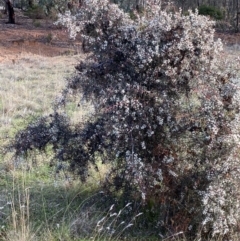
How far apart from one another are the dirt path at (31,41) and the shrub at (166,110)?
15914 millimetres

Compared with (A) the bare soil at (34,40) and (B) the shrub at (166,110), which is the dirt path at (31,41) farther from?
(B) the shrub at (166,110)

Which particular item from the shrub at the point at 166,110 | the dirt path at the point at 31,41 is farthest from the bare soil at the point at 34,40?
the shrub at the point at 166,110

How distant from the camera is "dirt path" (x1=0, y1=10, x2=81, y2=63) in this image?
2328cm

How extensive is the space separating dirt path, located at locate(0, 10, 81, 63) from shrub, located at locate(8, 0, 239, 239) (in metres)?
15.9

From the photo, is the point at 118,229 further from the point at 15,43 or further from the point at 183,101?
the point at 15,43

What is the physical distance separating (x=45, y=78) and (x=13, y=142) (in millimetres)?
8685

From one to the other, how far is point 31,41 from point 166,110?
23.1 metres

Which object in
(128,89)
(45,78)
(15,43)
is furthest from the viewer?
(15,43)

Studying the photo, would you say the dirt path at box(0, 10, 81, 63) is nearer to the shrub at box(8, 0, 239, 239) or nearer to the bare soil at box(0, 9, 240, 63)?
→ the bare soil at box(0, 9, 240, 63)

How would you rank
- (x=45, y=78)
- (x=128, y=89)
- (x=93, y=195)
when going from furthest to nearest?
(x=45, y=78), (x=93, y=195), (x=128, y=89)

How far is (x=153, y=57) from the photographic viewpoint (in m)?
3.95

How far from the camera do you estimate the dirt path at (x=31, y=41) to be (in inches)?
917

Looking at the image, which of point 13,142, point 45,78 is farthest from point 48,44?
point 13,142

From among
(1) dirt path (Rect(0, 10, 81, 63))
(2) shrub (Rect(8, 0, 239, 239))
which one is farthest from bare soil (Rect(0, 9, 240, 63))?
(2) shrub (Rect(8, 0, 239, 239))
